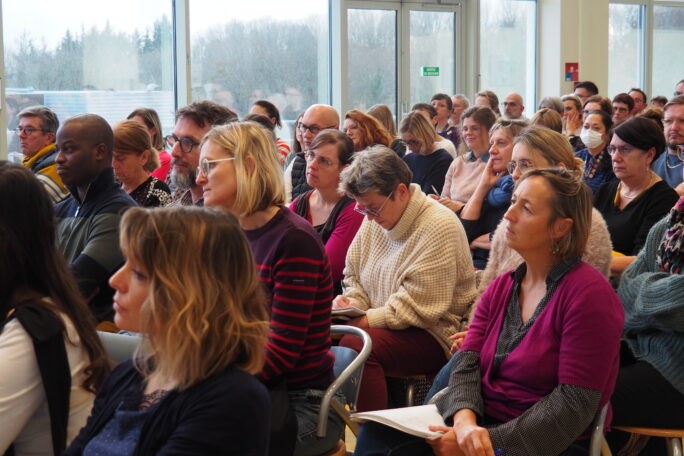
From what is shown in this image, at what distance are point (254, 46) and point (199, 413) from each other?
863cm

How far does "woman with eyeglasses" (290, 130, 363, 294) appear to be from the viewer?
3.81 meters

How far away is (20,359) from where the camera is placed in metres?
1.72

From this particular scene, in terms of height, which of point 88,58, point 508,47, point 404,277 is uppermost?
point 508,47

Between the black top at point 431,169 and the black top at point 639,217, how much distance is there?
2.14 metres

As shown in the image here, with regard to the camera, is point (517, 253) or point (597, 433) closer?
point (597, 433)

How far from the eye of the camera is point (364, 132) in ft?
18.2

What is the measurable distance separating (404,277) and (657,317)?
3.31 feet

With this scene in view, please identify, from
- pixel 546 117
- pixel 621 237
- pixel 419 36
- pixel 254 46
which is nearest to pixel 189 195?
pixel 621 237

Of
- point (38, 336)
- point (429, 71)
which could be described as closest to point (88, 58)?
point (429, 71)

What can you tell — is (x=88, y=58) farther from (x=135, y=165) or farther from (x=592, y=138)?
(x=592, y=138)

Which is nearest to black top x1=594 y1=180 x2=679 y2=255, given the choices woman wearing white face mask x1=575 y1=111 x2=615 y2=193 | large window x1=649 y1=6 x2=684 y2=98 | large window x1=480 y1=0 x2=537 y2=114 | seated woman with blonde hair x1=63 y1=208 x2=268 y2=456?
woman wearing white face mask x1=575 y1=111 x2=615 y2=193

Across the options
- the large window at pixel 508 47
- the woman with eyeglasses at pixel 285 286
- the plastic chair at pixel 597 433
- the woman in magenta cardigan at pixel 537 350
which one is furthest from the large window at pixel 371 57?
the plastic chair at pixel 597 433

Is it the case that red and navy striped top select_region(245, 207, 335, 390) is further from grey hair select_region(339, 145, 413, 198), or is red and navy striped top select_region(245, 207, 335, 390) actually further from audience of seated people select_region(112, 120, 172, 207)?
audience of seated people select_region(112, 120, 172, 207)

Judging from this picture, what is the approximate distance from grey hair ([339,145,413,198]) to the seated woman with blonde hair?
69.5 inches
